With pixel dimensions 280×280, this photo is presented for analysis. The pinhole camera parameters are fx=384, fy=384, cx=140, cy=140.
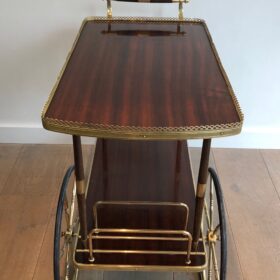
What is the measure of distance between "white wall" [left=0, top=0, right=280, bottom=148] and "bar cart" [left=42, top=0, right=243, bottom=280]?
0.30m

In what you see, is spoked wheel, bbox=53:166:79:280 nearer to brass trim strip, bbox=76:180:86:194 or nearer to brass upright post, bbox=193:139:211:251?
brass trim strip, bbox=76:180:86:194

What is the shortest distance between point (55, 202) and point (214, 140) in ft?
2.52

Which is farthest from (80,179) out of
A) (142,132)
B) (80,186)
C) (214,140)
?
(214,140)

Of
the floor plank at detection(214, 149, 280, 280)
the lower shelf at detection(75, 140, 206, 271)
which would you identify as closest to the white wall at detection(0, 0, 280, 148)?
the floor plank at detection(214, 149, 280, 280)

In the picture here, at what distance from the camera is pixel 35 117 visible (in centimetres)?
175

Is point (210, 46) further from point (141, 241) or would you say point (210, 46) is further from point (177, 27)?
point (141, 241)

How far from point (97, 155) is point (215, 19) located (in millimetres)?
707

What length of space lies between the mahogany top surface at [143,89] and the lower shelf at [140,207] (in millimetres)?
284

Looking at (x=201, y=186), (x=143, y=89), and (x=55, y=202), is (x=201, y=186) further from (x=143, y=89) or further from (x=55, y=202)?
(x=55, y=202)

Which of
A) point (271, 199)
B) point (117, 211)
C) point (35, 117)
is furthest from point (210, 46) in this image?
point (35, 117)

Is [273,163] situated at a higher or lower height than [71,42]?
lower

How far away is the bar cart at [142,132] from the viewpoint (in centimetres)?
73

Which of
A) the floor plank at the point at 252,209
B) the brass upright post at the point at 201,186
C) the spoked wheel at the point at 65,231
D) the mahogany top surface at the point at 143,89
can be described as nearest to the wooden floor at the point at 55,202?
the floor plank at the point at 252,209

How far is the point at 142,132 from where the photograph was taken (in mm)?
698
